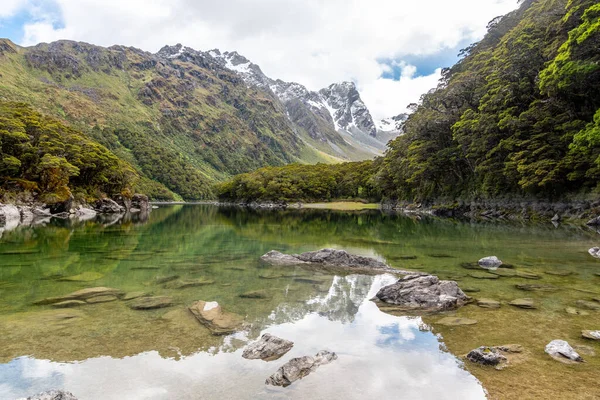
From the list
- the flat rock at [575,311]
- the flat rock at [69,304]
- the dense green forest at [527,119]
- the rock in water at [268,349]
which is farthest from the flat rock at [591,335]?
the dense green forest at [527,119]

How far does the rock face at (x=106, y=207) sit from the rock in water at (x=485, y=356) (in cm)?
7587

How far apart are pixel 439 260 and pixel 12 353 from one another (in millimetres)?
17303

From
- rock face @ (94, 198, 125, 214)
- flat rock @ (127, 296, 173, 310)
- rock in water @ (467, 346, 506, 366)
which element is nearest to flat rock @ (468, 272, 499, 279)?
rock in water @ (467, 346, 506, 366)

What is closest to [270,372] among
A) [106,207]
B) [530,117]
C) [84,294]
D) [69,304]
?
[69,304]

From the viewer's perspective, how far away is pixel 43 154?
180 feet

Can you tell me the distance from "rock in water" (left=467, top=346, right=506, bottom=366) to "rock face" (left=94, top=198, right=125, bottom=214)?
75.9 m

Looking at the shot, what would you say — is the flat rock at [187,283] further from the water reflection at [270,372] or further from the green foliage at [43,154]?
the green foliage at [43,154]

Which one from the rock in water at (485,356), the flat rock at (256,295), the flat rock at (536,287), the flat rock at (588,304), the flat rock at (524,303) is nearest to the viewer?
the rock in water at (485,356)

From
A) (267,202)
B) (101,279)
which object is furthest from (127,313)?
(267,202)

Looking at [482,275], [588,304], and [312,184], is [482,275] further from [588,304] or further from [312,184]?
[312,184]

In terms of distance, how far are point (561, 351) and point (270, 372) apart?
18.4ft

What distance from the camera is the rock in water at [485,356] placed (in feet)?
22.0

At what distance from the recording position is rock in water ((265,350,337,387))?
19.7 feet

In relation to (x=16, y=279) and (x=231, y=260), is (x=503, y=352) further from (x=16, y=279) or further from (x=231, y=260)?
(x=16, y=279)
